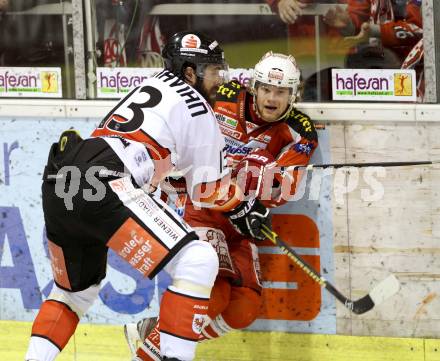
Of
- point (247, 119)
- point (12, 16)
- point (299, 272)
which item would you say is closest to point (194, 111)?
point (247, 119)

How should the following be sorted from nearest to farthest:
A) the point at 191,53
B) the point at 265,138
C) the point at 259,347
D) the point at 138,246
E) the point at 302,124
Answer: the point at 138,246 < the point at 191,53 < the point at 302,124 < the point at 265,138 < the point at 259,347

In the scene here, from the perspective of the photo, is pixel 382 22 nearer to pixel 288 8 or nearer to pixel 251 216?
pixel 288 8

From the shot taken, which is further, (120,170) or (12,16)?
(12,16)

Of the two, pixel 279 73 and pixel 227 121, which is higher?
pixel 279 73

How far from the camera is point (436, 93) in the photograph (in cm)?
422

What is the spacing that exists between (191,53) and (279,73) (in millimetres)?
428

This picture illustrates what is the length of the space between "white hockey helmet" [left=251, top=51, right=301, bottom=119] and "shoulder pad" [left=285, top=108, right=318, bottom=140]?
5 cm

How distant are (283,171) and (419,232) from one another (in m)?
0.60

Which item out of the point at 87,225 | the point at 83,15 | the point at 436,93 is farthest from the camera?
the point at 83,15

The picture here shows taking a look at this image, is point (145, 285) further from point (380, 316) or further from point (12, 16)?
point (12, 16)

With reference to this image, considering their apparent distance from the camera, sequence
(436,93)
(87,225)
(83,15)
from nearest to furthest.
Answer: (87,225) → (436,93) → (83,15)

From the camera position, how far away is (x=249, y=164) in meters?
4.32

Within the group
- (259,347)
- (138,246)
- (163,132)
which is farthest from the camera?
(259,347)

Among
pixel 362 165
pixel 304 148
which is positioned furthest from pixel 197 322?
pixel 362 165
